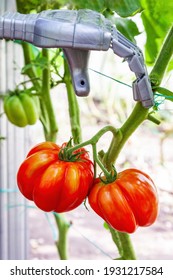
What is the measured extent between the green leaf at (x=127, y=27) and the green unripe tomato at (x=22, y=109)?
1.08ft

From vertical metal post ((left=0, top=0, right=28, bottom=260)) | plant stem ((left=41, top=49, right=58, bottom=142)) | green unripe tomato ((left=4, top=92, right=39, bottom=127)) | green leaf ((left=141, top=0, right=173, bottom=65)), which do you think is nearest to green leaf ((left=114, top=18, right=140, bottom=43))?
green leaf ((left=141, top=0, right=173, bottom=65))

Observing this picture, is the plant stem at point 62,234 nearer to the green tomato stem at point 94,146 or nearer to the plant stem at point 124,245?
the plant stem at point 124,245

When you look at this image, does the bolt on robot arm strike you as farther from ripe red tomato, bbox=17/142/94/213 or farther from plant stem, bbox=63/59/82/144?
plant stem, bbox=63/59/82/144

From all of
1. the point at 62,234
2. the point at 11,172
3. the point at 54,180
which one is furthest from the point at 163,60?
the point at 11,172

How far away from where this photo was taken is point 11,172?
1293 mm

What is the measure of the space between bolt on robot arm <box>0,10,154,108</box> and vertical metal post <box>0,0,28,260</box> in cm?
72

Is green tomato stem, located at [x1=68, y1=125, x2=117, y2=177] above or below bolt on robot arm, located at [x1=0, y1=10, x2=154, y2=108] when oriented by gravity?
below

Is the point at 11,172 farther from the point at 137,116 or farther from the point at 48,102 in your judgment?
the point at 137,116

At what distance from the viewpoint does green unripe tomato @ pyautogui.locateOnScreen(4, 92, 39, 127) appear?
3.15ft

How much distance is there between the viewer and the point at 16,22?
462 mm

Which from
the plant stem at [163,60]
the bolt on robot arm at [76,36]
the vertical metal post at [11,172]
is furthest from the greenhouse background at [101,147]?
the bolt on robot arm at [76,36]

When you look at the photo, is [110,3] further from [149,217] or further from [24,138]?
[24,138]

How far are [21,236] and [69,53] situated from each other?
0.99 metres

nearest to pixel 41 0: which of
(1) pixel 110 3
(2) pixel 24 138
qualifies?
(1) pixel 110 3
